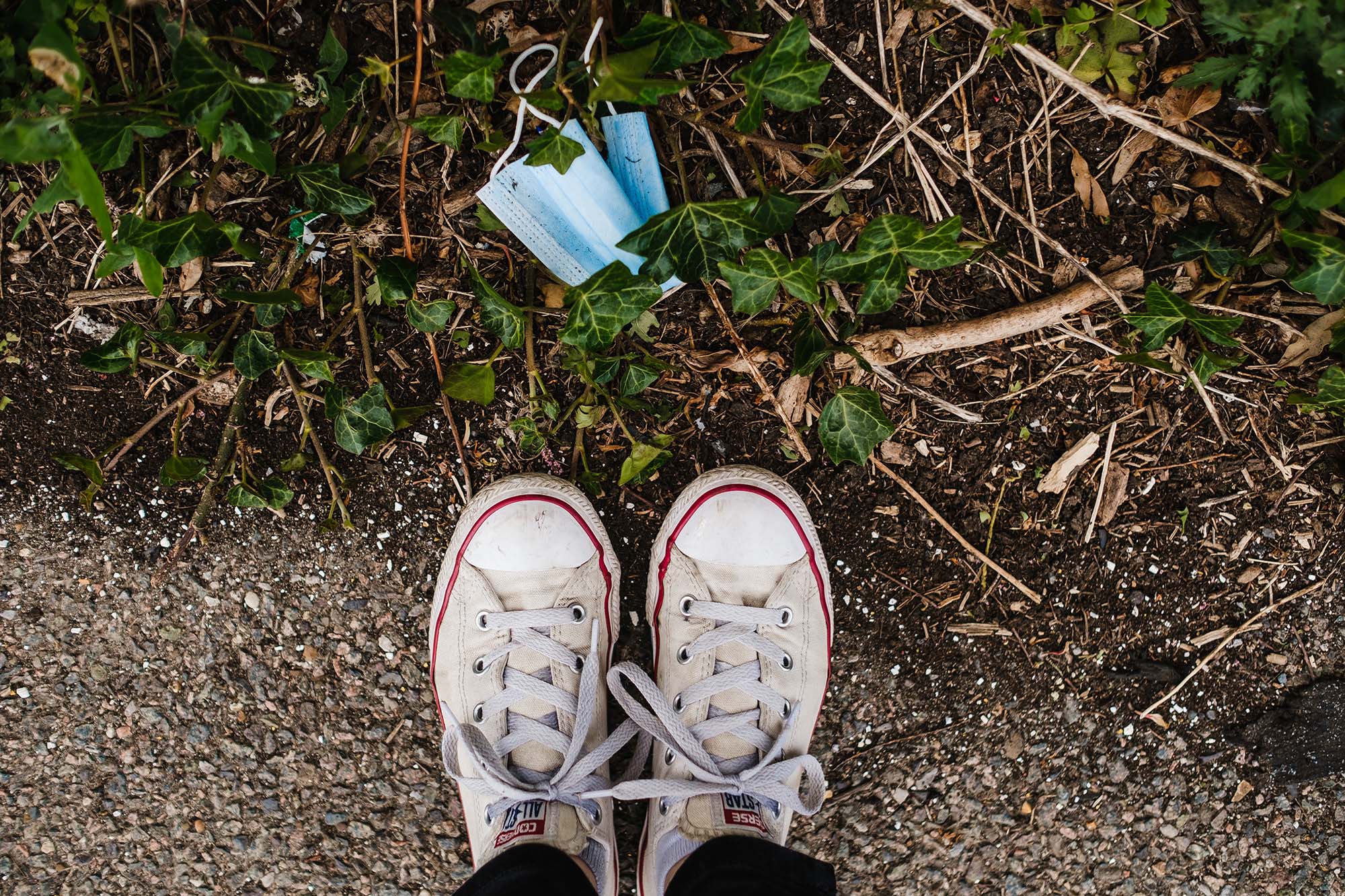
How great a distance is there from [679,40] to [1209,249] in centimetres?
128

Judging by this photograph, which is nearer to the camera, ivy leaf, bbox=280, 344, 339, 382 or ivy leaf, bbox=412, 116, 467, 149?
ivy leaf, bbox=412, 116, 467, 149

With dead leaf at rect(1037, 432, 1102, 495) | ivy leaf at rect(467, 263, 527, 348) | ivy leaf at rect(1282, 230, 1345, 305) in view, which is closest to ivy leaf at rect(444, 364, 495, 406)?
Result: ivy leaf at rect(467, 263, 527, 348)

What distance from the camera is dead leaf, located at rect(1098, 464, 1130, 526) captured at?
1.98 meters

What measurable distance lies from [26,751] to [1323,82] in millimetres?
3436

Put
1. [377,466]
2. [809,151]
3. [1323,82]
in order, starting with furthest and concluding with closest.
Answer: [377,466], [809,151], [1323,82]

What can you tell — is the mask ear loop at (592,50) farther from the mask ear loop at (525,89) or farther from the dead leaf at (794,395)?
the dead leaf at (794,395)

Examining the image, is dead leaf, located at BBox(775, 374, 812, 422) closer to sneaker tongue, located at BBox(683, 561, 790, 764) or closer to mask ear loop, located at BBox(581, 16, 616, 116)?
sneaker tongue, located at BBox(683, 561, 790, 764)

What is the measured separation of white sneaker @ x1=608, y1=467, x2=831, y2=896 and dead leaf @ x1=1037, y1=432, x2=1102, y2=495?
1.96 ft

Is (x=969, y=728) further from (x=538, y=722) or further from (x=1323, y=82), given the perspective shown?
(x=1323, y=82)

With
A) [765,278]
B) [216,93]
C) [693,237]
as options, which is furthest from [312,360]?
[765,278]

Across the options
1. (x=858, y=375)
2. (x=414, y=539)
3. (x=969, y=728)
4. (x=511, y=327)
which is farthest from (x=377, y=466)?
(x=969, y=728)

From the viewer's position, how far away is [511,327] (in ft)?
5.83

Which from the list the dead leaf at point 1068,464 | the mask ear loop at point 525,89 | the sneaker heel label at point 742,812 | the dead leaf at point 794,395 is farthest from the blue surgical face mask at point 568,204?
the sneaker heel label at point 742,812

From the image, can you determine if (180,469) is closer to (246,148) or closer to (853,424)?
(246,148)
